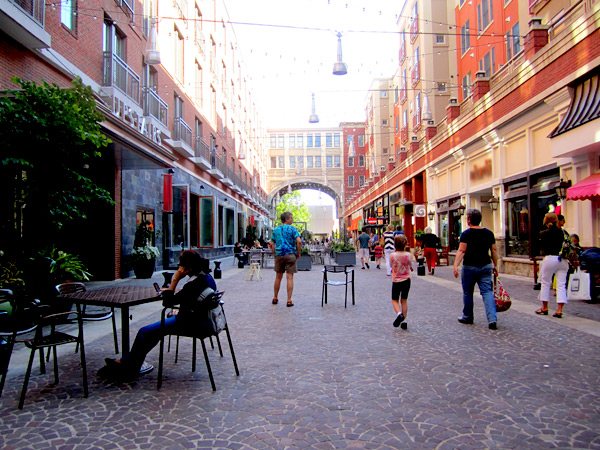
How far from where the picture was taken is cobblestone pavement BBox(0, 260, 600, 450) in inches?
119

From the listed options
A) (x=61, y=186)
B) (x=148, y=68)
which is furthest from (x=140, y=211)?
(x=61, y=186)

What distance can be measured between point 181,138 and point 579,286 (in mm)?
17149

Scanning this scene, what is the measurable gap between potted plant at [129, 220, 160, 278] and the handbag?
1067 centimetres

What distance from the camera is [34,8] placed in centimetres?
884

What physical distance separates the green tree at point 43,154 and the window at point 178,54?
1455 centimetres

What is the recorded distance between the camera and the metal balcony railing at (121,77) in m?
13.0

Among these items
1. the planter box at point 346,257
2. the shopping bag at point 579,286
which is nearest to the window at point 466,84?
the planter box at point 346,257

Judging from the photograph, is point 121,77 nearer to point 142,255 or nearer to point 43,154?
point 142,255

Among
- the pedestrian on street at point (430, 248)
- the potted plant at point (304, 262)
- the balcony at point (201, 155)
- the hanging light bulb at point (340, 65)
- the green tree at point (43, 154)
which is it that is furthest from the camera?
the balcony at point (201, 155)

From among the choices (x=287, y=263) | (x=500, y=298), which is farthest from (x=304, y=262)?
(x=500, y=298)

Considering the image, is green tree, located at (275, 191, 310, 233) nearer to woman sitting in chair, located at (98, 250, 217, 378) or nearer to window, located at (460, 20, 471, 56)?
window, located at (460, 20, 471, 56)

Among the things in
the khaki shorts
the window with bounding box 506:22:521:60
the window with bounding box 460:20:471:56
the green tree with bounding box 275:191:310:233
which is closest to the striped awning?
the khaki shorts

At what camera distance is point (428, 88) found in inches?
1125

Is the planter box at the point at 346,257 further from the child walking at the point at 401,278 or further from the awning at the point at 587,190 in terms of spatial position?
the child walking at the point at 401,278
